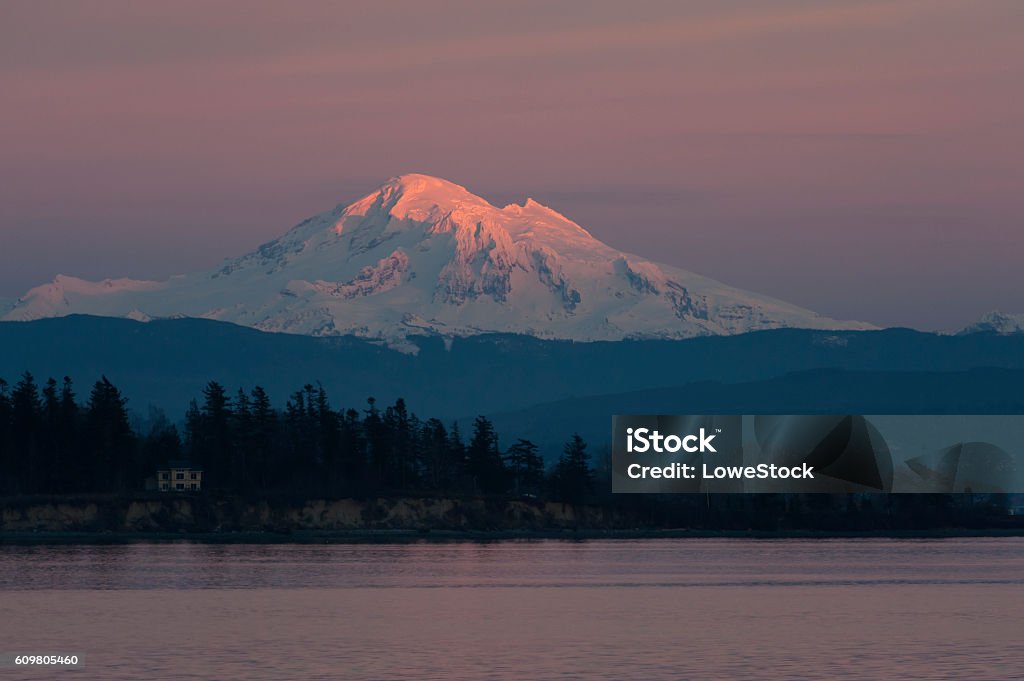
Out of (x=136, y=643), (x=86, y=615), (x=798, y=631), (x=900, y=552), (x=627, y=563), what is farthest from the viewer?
(x=900, y=552)

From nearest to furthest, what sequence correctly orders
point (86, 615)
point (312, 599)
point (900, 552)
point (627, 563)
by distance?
1. point (86, 615)
2. point (312, 599)
3. point (627, 563)
4. point (900, 552)

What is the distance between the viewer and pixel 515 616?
94250mm

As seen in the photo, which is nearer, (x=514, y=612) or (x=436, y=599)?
(x=514, y=612)

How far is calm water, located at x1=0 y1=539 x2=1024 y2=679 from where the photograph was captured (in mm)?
72062

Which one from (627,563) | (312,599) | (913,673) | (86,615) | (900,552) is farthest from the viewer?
(900,552)

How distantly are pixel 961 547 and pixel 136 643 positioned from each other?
120 meters

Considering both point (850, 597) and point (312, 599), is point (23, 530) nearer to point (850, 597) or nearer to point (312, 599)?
point (312, 599)

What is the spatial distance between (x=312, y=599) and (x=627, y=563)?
4639cm

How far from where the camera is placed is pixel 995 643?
265ft

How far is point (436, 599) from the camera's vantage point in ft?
346

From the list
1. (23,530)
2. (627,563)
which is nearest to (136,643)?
(627,563)

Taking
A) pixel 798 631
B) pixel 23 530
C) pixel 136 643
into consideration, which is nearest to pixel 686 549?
pixel 23 530

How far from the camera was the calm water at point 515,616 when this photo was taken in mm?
72062

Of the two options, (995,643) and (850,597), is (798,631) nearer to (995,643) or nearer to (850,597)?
(995,643)
